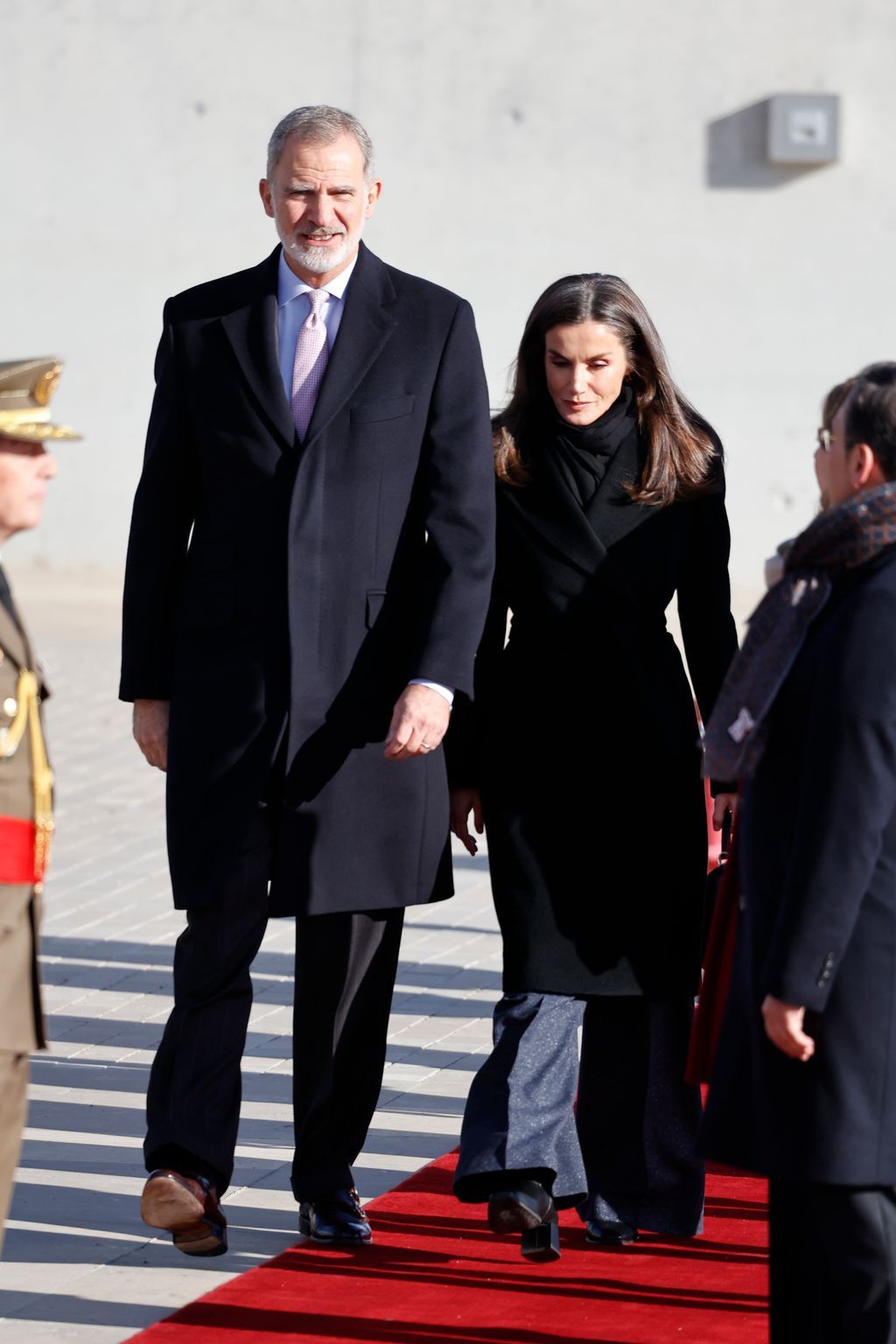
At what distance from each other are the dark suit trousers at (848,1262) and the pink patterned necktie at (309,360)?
1709 mm

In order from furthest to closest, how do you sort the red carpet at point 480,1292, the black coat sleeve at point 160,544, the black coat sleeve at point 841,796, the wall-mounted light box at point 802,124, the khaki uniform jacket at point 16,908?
1. the wall-mounted light box at point 802,124
2. the black coat sleeve at point 160,544
3. the red carpet at point 480,1292
4. the khaki uniform jacket at point 16,908
5. the black coat sleeve at point 841,796

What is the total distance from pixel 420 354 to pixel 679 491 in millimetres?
535

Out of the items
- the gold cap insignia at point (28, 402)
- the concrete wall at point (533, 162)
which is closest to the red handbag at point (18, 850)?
the gold cap insignia at point (28, 402)

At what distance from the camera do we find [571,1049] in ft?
13.4

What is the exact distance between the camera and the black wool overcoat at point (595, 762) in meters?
4.08

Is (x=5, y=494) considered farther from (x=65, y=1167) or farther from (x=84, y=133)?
(x=84, y=133)

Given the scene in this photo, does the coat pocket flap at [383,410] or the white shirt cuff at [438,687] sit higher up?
the coat pocket flap at [383,410]

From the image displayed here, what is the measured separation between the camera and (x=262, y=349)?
4078mm

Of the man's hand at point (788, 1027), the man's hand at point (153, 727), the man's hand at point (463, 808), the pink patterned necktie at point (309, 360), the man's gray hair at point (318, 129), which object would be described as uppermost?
the man's gray hair at point (318, 129)

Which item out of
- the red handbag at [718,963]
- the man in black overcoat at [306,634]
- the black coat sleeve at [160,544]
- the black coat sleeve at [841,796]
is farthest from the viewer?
the black coat sleeve at [160,544]

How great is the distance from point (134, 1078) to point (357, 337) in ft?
7.06

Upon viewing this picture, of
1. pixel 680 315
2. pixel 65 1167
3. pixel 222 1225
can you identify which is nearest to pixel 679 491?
pixel 222 1225

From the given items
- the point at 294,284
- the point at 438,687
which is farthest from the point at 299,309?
the point at 438,687

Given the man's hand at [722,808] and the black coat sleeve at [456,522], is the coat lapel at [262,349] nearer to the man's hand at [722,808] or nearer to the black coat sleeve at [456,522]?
the black coat sleeve at [456,522]
